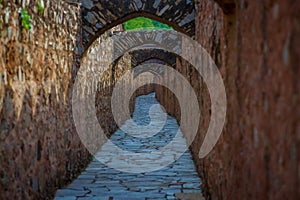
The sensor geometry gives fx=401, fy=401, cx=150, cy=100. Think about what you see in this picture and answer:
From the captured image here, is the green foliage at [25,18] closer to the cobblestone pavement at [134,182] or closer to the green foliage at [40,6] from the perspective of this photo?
the green foliage at [40,6]

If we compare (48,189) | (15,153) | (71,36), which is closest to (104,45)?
(71,36)

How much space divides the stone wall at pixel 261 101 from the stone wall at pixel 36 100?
1584 millimetres

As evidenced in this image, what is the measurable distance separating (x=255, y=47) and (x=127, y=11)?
13.2 feet

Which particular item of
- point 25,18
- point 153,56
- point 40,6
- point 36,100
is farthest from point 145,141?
point 25,18

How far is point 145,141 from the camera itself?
8.58 metres

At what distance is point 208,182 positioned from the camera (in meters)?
4.15

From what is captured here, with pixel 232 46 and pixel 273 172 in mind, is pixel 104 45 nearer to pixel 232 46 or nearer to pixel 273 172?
pixel 232 46

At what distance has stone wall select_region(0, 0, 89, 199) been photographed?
2.88 meters

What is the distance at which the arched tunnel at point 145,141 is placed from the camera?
165 centimetres

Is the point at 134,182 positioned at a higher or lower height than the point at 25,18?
lower

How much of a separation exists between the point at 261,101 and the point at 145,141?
678 cm

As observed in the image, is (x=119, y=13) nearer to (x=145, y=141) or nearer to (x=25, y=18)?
(x=25, y=18)

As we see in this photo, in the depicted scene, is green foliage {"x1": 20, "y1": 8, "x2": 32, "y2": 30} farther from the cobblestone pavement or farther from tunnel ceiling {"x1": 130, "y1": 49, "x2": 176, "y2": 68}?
tunnel ceiling {"x1": 130, "y1": 49, "x2": 176, "y2": 68}

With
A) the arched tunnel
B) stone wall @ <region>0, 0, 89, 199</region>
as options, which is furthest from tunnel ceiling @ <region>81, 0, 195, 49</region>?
stone wall @ <region>0, 0, 89, 199</region>
